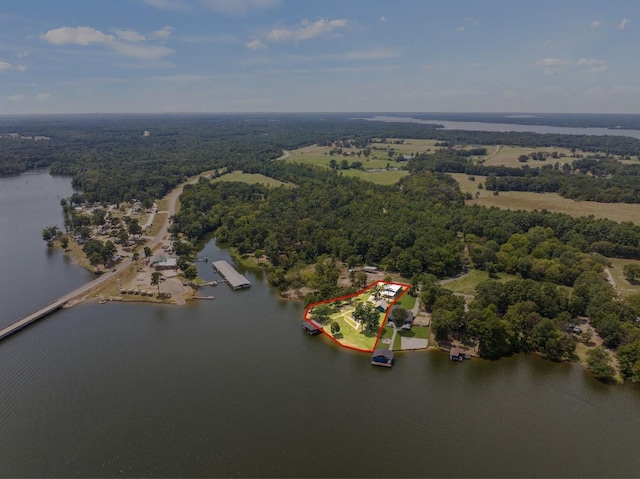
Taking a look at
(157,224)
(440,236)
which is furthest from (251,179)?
(440,236)

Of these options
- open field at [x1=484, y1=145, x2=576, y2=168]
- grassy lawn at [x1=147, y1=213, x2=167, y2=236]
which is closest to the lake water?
grassy lawn at [x1=147, y1=213, x2=167, y2=236]

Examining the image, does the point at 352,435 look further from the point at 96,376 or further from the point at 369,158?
the point at 369,158

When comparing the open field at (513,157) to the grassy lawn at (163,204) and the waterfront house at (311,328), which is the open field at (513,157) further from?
the waterfront house at (311,328)

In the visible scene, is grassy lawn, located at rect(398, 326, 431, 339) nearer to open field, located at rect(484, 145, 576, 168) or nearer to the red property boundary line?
the red property boundary line

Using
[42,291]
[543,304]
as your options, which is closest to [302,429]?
[543,304]

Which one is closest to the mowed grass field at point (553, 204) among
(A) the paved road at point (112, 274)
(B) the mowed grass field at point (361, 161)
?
(B) the mowed grass field at point (361, 161)
